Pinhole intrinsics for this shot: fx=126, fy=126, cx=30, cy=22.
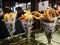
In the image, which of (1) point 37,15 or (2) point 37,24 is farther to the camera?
(2) point 37,24

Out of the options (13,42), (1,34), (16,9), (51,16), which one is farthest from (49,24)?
(16,9)

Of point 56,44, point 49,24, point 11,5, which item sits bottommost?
point 56,44

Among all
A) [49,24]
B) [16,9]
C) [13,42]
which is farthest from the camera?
[16,9]

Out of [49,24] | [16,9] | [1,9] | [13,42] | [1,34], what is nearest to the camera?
[49,24]

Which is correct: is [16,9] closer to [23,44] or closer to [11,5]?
[11,5]

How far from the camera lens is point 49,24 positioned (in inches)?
39.8

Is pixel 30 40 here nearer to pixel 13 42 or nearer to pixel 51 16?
pixel 13 42

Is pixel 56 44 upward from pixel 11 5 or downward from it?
downward

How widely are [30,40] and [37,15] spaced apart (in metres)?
0.24

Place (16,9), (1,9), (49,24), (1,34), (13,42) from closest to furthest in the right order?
(49,24)
(13,42)
(1,34)
(1,9)
(16,9)

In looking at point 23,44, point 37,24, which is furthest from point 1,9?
point 23,44

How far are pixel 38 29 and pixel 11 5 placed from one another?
1.42ft

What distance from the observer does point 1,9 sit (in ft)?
4.72

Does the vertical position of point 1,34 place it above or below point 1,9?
below
